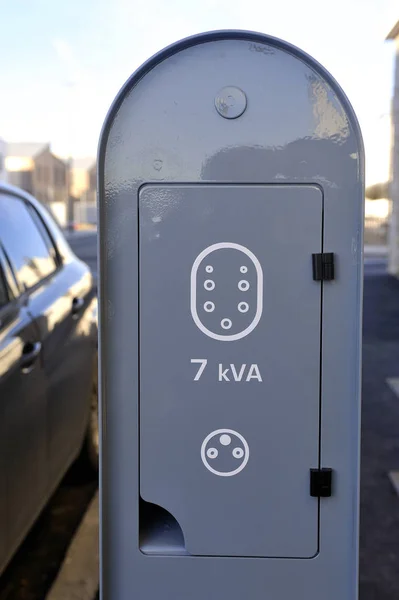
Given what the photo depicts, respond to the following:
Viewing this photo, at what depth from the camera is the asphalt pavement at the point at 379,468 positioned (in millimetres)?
3200

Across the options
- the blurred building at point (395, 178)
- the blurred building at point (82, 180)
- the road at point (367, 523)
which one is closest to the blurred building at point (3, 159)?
the blurred building at point (82, 180)

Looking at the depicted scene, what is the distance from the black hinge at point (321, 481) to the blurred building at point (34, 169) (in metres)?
54.7

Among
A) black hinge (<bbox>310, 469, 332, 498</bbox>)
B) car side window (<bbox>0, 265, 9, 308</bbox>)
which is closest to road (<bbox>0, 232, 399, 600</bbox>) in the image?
car side window (<bbox>0, 265, 9, 308</bbox>)

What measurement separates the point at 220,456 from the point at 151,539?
32cm

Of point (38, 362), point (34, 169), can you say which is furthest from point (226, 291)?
point (34, 169)

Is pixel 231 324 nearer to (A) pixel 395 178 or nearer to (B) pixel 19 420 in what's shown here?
(B) pixel 19 420

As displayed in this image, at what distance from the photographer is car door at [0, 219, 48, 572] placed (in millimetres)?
2564

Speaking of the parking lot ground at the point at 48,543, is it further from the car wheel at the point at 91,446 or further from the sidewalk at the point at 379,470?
the sidewalk at the point at 379,470

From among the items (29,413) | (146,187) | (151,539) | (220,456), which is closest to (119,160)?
(146,187)

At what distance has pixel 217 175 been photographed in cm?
181

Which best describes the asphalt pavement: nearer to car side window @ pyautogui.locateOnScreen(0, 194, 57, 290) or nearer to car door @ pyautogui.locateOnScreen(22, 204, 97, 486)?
car door @ pyautogui.locateOnScreen(22, 204, 97, 486)

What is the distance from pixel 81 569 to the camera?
3.26 meters

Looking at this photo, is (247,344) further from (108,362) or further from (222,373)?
(108,362)

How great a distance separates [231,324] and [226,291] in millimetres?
90
